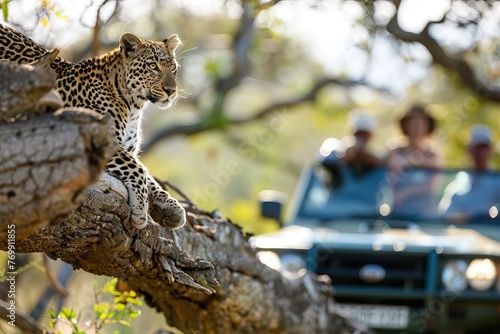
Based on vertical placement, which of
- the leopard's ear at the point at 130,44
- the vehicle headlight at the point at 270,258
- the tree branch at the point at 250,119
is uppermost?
the tree branch at the point at 250,119

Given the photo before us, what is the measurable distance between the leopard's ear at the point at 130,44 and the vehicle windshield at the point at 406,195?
3882 millimetres

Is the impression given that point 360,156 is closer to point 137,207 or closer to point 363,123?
point 363,123

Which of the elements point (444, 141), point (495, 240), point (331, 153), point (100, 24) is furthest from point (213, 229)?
point (444, 141)

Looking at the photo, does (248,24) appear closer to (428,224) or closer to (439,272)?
(428,224)

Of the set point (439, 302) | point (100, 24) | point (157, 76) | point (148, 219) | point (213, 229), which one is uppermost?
point (100, 24)

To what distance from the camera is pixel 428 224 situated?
Answer: 829cm

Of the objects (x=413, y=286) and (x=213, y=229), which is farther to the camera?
(x=413, y=286)

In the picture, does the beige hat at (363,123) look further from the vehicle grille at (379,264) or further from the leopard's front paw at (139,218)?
the leopard's front paw at (139,218)

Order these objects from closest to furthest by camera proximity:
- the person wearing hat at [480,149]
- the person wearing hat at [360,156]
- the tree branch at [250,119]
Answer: the person wearing hat at [360,156] → the person wearing hat at [480,149] → the tree branch at [250,119]

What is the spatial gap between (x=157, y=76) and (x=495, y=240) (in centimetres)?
376

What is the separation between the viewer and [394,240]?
7.67 m

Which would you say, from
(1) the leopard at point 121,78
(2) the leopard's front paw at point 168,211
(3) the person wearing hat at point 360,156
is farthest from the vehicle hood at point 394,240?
(2) the leopard's front paw at point 168,211

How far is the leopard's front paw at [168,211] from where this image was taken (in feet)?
14.3

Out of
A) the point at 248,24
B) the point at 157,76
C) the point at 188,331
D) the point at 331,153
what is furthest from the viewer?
the point at 248,24
